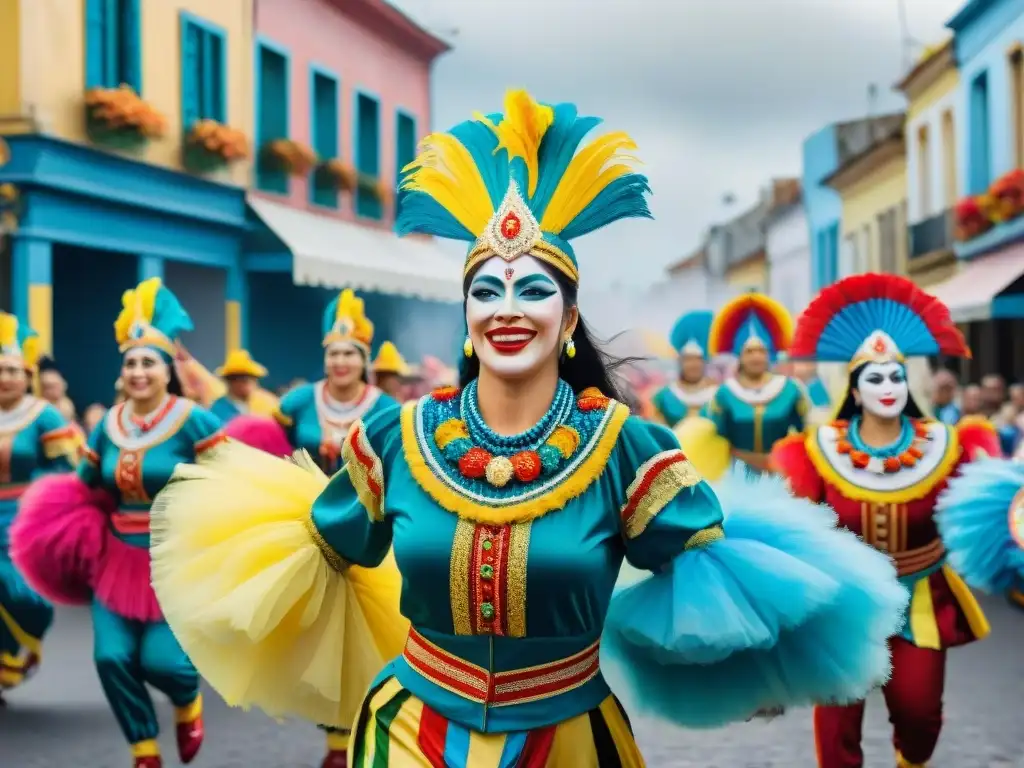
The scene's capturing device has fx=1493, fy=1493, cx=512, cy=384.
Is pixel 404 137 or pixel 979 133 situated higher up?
pixel 404 137

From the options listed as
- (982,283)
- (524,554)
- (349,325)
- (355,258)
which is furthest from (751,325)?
(355,258)

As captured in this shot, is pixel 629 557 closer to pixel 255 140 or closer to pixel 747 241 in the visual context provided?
pixel 255 140

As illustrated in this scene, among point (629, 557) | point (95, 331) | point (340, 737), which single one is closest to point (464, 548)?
point (629, 557)

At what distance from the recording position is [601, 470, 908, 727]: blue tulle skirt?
353 centimetres

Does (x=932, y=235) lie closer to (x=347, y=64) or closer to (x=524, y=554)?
(x=347, y=64)

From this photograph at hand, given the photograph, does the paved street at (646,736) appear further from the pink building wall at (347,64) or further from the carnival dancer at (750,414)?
the pink building wall at (347,64)

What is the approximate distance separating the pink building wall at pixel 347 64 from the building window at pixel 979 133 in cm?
992

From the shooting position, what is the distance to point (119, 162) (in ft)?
56.9

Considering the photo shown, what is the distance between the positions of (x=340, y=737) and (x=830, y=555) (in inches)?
135

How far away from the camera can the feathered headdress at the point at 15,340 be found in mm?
8586

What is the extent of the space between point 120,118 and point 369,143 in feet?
31.0

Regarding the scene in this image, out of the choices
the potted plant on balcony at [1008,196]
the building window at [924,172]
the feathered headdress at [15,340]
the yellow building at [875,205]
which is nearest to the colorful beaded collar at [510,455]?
the feathered headdress at [15,340]

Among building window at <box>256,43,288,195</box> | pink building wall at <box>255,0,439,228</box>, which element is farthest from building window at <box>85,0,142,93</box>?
pink building wall at <box>255,0,439,228</box>

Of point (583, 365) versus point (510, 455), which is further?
point (583, 365)
